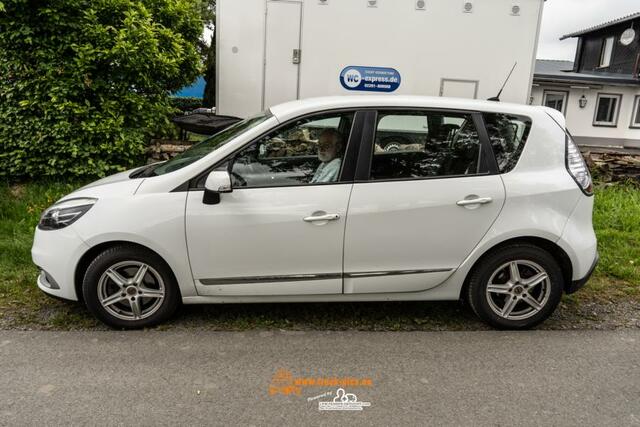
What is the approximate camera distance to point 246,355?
3.47m

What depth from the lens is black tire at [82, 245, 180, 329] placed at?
3595 millimetres

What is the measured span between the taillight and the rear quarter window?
1.15 feet

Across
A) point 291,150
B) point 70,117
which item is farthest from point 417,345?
point 70,117

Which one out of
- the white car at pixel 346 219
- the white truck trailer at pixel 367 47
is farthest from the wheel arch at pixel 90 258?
the white truck trailer at pixel 367 47

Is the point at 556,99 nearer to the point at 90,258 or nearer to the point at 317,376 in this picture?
the point at 317,376

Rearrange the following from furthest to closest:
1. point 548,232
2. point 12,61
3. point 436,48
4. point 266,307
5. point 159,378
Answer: point 436,48 → point 12,61 → point 266,307 → point 548,232 → point 159,378

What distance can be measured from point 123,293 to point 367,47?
6.82 metres

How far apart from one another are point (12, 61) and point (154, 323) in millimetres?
4872

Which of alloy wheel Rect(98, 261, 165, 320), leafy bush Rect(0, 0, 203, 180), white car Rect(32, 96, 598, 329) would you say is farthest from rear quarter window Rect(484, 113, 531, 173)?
leafy bush Rect(0, 0, 203, 180)

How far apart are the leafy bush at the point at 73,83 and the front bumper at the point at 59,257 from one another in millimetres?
3559

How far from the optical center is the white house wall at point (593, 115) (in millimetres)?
20766

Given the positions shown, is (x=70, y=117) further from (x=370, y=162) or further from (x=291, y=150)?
(x=370, y=162)

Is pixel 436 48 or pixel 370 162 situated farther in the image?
pixel 436 48

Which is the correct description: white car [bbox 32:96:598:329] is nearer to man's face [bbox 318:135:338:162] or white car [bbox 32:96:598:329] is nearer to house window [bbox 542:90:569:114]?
man's face [bbox 318:135:338:162]
